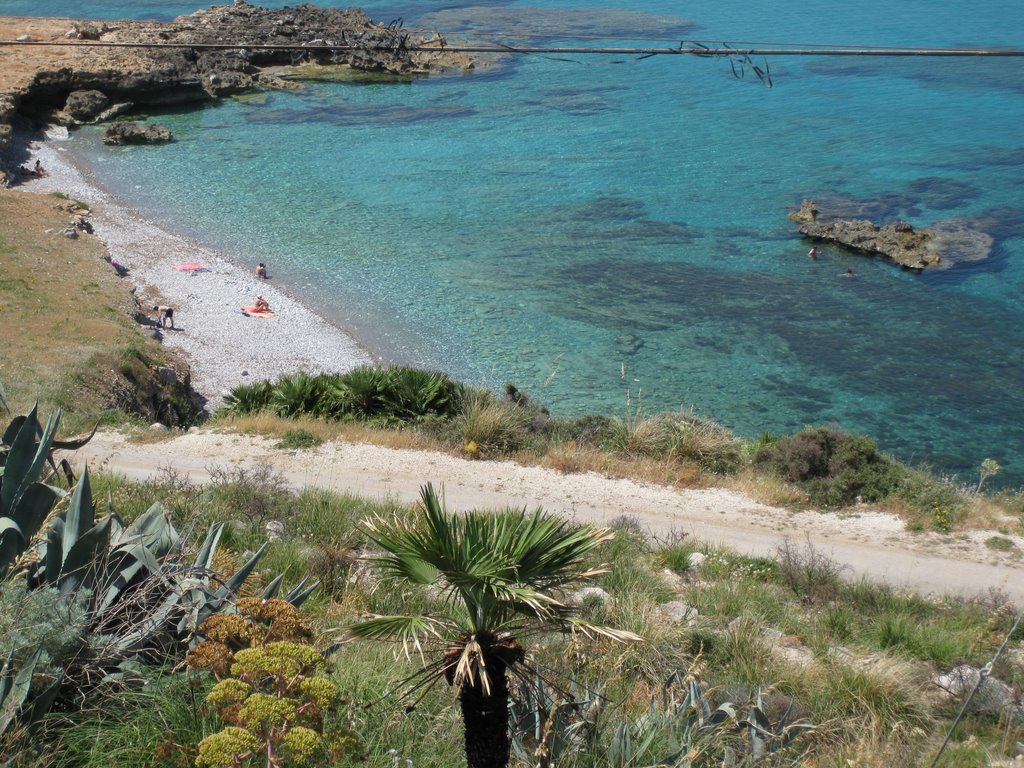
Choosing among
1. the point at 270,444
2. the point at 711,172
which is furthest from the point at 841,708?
the point at 711,172

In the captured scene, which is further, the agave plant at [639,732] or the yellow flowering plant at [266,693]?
the agave plant at [639,732]

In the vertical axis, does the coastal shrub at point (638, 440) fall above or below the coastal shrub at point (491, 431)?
below

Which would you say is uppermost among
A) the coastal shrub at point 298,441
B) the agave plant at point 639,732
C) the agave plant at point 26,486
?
the agave plant at point 26,486

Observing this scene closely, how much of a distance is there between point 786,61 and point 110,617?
233 feet

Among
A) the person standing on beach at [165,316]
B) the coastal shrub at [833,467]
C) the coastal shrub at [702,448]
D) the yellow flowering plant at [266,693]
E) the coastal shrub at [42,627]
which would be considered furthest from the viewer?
the person standing on beach at [165,316]

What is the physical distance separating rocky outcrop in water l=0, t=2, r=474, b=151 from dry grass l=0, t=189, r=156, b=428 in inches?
466

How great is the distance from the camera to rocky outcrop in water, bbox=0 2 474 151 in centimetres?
4691

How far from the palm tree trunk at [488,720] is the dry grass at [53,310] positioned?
43.4 ft

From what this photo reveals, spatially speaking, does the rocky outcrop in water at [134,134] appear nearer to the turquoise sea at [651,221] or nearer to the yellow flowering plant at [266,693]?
the turquoise sea at [651,221]

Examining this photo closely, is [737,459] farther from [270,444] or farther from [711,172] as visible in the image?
[711,172]

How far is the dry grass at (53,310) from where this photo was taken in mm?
17672

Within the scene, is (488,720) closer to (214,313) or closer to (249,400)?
(249,400)

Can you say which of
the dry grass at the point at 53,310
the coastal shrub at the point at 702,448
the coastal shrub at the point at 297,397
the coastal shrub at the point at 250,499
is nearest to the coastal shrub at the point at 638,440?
the coastal shrub at the point at 702,448

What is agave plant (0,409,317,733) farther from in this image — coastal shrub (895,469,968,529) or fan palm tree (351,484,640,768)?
coastal shrub (895,469,968,529)
